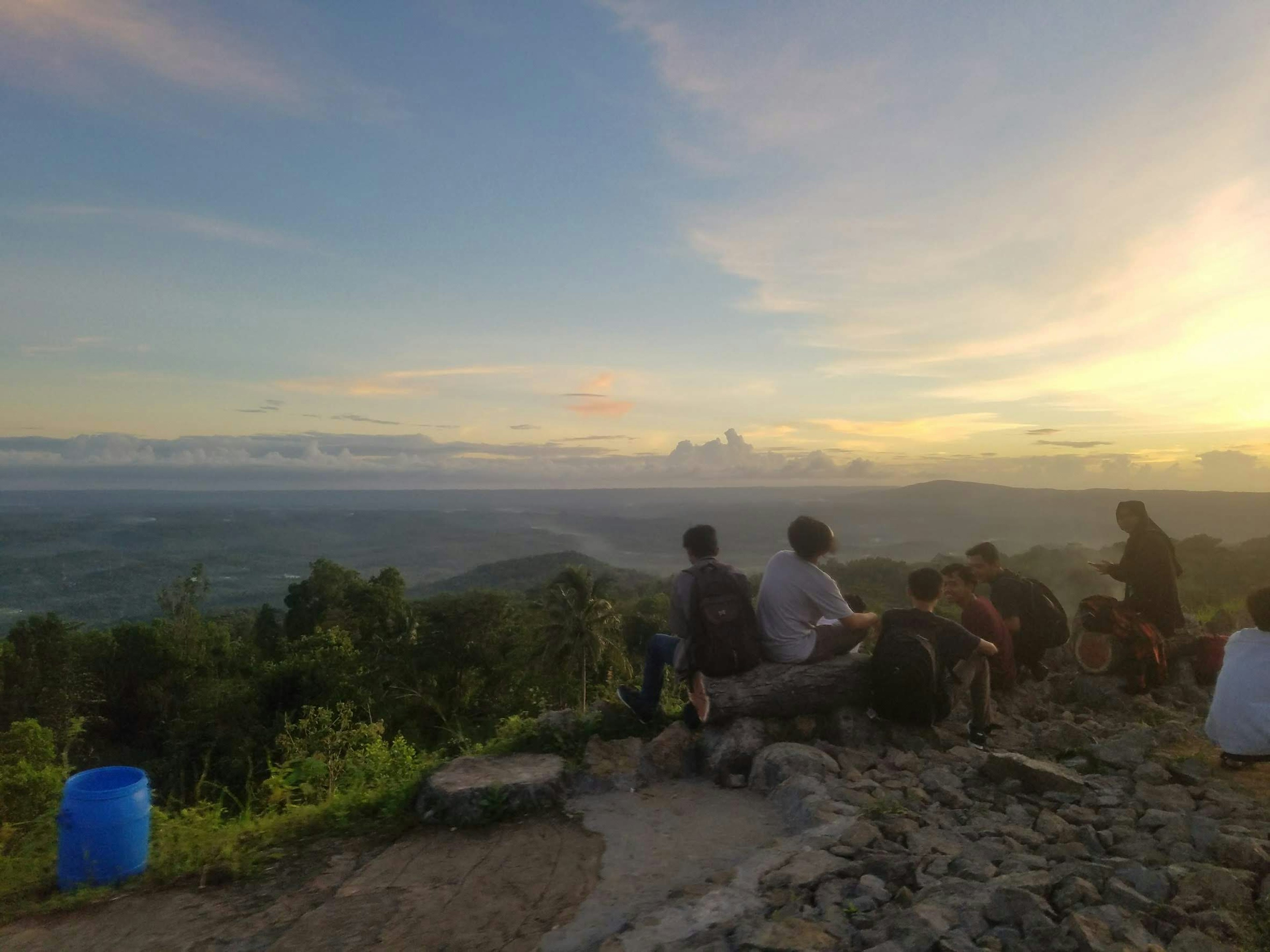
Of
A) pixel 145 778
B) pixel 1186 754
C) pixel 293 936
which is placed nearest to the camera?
pixel 293 936

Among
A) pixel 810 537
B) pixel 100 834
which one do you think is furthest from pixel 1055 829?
pixel 100 834

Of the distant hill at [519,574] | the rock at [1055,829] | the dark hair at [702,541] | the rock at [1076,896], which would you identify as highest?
the dark hair at [702,541]

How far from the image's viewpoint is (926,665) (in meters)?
5.80

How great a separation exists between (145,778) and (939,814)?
4.72 metres

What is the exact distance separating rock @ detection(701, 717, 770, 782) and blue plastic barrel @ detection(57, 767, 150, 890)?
3.71 m

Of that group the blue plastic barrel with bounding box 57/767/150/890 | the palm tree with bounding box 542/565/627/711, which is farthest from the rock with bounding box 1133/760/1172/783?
the palm tree with bounding box 542/565/627/711

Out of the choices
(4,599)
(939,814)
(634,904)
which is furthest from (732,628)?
(4,599)

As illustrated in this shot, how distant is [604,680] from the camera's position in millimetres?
38812

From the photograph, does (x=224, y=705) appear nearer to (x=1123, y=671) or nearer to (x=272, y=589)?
(x=1123, y=671)

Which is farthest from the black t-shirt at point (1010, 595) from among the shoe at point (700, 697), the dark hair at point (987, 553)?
the shoe at point (700, 697)

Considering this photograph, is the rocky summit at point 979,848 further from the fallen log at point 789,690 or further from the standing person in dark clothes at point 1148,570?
the standing person in dark clothes at point 1148,570

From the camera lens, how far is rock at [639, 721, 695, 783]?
5.75m

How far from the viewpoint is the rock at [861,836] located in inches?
160

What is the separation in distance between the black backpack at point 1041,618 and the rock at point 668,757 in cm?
367
